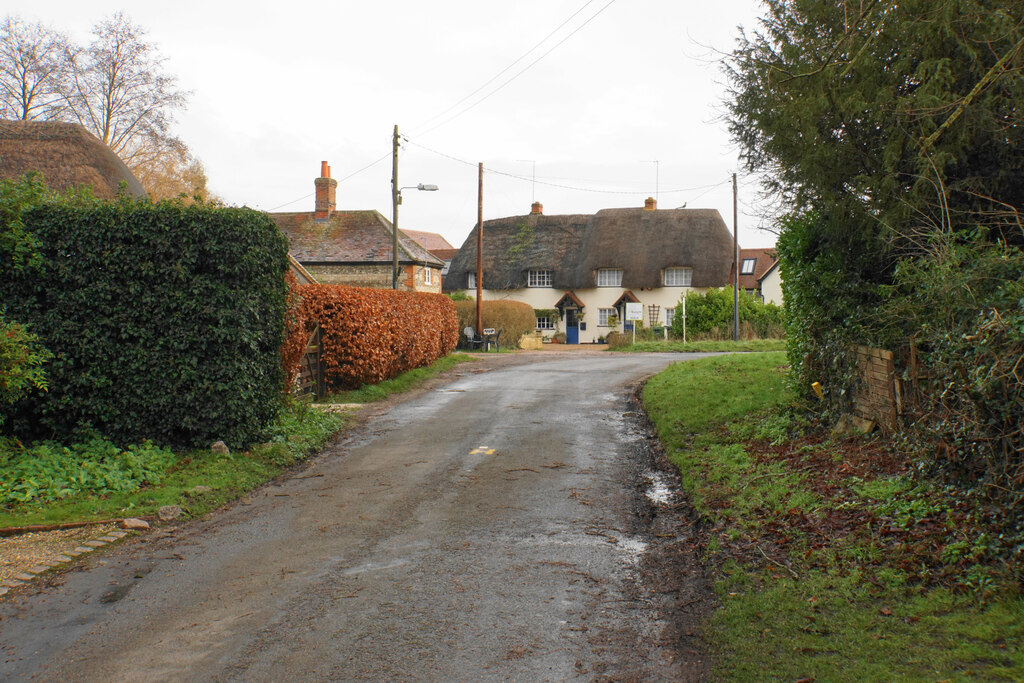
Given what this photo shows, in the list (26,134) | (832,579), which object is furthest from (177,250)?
(26,134)

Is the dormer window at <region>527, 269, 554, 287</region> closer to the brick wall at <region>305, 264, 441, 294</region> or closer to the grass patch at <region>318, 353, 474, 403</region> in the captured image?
the brick wall at <region>305, 264, 441, 294</region>

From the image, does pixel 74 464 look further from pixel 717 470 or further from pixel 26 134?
pixel 26 134

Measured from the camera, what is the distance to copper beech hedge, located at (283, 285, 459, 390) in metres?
15.0

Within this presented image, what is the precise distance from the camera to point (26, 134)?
A: 20.2 metres

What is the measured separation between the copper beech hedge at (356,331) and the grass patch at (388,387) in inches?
9.5

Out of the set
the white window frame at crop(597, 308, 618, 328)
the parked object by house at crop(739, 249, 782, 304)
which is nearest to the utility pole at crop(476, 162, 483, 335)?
the white window frame at crop(597, 308, 618, 328)

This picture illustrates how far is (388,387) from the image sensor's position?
17594mm

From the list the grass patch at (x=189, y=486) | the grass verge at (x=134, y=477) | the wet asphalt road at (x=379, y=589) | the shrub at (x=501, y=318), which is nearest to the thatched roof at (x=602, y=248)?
the shrub at (x=501, y=318)

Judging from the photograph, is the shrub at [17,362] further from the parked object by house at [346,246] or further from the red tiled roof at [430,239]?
the red tiled roof at [430,239]

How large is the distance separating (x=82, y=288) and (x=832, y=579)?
8766 mm

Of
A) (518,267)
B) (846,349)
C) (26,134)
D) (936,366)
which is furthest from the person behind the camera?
(518,267)

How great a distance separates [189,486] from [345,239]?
32173 mm

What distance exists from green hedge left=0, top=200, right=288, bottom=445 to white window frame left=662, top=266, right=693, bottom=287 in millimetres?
41688

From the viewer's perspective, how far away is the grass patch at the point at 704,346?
33.0m
